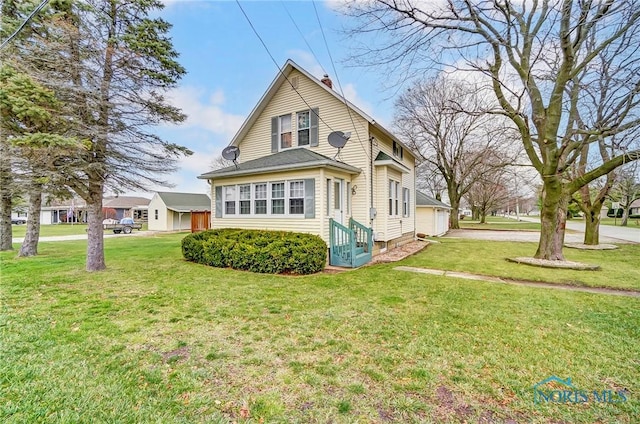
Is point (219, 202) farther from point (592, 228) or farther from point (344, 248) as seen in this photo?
point (592, 228)

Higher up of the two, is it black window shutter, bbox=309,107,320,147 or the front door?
black window shutter, bbox=309,107,320,147

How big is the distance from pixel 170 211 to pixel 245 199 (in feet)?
67.0

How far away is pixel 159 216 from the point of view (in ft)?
91.8

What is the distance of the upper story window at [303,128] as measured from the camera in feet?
37.6

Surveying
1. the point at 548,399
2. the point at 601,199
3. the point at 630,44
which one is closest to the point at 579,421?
the point at 548,399

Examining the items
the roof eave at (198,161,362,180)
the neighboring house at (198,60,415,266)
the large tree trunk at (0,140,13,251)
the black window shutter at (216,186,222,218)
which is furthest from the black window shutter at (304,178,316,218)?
the large tree trunk at (0,140,13,251)

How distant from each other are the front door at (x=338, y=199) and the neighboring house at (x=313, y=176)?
36 mm

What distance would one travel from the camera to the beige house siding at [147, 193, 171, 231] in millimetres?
27417

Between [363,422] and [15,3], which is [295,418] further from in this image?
[15,3]

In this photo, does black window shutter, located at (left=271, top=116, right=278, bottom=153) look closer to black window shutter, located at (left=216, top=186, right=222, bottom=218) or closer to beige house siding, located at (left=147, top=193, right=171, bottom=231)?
black window shutter, located at (left=216, top=186, right=222, bottom=218)

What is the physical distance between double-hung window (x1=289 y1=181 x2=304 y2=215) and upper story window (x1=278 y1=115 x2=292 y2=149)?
10.0 ft

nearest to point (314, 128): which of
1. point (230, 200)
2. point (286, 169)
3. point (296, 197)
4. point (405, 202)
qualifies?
point (286, 169)

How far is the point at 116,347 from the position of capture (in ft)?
11.7

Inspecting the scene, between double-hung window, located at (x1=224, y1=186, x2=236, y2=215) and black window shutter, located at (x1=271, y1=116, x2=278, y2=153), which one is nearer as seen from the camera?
double-hung window, located at (x1=224, y1=186, x2=236, y2=215)
